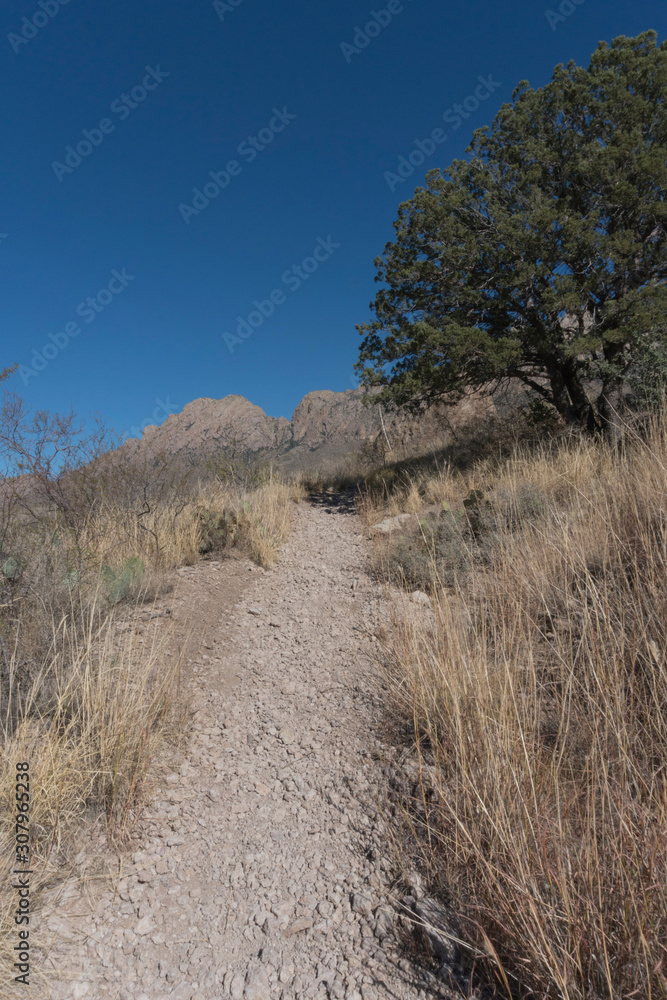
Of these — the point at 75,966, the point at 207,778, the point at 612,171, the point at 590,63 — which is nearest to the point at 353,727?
the point at 207,778

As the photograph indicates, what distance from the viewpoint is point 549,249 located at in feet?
23.5

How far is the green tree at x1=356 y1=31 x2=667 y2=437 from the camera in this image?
6840 millimetres

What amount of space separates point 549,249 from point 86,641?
8470 millimetres

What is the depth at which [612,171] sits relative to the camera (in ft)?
22.8

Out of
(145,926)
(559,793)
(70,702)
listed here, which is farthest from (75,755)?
(559,793)

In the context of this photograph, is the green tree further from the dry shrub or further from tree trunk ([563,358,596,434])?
the dry shrub

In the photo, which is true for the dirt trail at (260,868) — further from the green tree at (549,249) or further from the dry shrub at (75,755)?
the green tree at (549,249)

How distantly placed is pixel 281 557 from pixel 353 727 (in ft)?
11.2

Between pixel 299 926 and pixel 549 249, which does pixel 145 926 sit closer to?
pixel 299 926

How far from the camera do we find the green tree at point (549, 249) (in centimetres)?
684

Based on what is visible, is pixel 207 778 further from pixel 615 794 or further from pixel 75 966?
pixel 615 794

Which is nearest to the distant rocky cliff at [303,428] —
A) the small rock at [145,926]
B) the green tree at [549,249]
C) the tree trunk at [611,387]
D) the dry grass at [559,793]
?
the green tree at [549,249]

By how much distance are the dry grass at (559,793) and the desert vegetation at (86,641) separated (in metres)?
1.32

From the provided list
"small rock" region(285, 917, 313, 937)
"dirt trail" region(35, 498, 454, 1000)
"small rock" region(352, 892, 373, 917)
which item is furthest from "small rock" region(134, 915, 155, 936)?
"small rock" region(352, 892, 373, 917)
